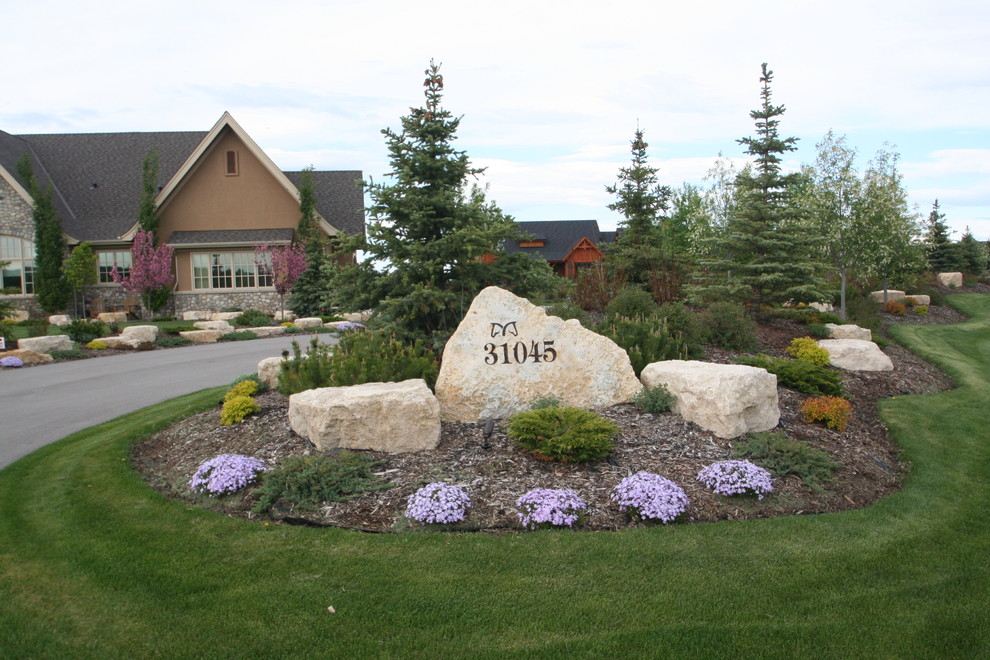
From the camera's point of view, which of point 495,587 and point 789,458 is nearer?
point 495,587

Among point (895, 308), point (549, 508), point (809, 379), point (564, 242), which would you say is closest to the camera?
point (549, 508)

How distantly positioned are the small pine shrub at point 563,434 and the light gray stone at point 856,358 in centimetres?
665

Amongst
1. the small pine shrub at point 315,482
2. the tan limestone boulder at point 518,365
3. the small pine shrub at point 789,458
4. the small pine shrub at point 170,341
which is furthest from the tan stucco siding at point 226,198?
the small pine shrub at point 789,458

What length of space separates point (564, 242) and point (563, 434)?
4226 centimetres

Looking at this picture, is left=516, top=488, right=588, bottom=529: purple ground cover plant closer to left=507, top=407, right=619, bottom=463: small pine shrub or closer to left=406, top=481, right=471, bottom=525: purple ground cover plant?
left=406, top=481, right=471, bottom=525: purple ground cover plant

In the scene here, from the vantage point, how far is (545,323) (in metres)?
8.34

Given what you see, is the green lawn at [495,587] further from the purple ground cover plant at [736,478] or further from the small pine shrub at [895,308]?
the small pine shrub at [895,308]

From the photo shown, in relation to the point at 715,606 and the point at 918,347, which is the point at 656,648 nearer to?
the point at 715,606

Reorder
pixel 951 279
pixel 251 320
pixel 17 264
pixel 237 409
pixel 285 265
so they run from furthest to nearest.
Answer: pixel 951 279, pixel 17 264, pixel 285 265, pixel 251 320, pixel 237 409

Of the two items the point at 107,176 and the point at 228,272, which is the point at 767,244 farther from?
the point at 107,176

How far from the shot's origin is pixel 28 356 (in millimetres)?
15922

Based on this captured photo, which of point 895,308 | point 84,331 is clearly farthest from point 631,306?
point 895,308

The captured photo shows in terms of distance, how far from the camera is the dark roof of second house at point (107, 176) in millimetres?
29000

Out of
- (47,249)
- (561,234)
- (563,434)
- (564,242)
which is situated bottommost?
(563,434)
